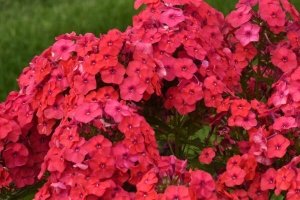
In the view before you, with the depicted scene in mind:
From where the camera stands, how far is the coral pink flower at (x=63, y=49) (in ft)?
8.61

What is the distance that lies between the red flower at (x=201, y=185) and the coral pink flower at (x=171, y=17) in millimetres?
600

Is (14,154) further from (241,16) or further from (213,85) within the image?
(241,16)

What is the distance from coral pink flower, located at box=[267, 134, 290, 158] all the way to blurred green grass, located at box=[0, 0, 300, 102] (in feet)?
13.8

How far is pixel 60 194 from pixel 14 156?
375 millimetres

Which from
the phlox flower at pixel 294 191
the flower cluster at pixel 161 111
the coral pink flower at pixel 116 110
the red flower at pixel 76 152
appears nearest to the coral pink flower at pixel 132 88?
the flower cluster at pixel 161 111

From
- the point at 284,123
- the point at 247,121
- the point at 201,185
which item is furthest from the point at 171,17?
the point at 201,185

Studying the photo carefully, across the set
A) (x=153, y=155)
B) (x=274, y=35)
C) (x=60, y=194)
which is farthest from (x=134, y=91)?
(x=274, y=35)

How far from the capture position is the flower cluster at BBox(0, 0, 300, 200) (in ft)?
7.40

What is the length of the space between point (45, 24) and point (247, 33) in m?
5.14

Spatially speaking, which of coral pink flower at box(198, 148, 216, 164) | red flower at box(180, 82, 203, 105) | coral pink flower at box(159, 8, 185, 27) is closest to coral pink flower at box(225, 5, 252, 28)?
coral pink flower at box(159, 8, 185, 27)

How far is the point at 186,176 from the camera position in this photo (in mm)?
2287

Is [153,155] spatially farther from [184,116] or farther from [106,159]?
[184,116]

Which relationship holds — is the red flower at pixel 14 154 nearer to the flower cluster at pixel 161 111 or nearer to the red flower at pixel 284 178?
the flower cluster at pixel 161 111

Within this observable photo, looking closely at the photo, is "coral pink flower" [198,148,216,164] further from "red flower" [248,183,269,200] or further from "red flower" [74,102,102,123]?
"red flower" [74,102,102,123]
